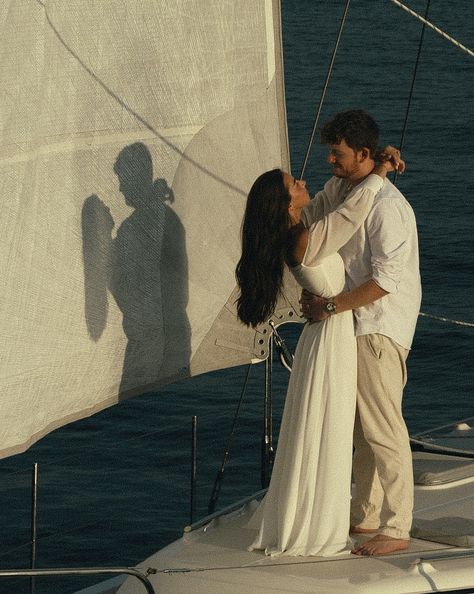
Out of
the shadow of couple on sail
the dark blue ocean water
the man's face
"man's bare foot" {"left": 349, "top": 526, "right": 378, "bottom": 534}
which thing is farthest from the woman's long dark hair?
the dark blue ocean water

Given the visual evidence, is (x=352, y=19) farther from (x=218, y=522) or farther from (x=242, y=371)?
(x=218, y=522)

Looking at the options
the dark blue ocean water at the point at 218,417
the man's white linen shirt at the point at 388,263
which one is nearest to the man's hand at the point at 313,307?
the man's white linen shirt at the point at 388,263

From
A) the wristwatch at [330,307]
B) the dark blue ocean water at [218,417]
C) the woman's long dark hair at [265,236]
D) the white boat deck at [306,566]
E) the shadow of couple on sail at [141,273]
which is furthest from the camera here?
the dark blue ocean water at [218,417]

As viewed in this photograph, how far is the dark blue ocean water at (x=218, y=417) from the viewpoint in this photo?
381 inches

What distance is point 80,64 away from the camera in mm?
5336

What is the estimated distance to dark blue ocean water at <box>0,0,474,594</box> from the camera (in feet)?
31.7

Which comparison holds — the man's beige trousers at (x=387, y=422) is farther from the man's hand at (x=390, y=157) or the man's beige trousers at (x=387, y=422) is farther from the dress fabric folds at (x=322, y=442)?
the man's hand at (x=390, y=157)

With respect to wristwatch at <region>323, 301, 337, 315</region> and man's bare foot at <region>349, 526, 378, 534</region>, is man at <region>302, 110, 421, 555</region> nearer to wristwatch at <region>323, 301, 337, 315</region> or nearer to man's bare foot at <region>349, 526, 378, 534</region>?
wristwatch at <region>323, 301, 337, 315</region>

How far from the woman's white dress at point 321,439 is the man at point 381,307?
2.2 inches

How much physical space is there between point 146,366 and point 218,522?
2.14 feet

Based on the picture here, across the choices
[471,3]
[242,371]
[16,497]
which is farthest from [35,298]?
[471,3]

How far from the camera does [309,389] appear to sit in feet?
16.3

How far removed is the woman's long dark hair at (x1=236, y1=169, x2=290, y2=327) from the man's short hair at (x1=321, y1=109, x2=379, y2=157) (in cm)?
22

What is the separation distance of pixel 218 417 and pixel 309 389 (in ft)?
22.1
